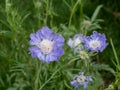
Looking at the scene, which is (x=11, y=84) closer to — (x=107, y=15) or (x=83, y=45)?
(x=83, y=45)

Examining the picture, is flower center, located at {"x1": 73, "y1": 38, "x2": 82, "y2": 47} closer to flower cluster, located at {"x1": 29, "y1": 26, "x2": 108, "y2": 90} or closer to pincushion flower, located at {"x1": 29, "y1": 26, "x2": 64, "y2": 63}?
flower cluster, located at {"x1": 29, "y1": 26, "x2": 108, "y2": 90}

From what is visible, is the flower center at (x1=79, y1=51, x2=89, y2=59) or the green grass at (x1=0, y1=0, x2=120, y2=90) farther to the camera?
the green grass at (x1=0, y1=0, x2=120, y2=90)

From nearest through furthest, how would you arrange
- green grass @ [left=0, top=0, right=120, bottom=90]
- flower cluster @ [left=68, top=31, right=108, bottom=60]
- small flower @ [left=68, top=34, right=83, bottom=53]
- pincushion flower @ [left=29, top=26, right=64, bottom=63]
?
pincushion flower @ [left=29, top=26, right=64, bottom=63], flower cluster @ [left=68, top=31, right=108, bottom=60], small flower @ [left=68, top=34, right=83, bottom=53], green grass @ [left=0, top=0, right=120, bottom=90]

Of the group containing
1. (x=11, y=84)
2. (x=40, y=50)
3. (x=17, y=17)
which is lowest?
(x=11, y=84)

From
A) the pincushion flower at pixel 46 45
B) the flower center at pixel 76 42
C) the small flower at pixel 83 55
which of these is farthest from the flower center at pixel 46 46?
the flower center at pixel 76 42

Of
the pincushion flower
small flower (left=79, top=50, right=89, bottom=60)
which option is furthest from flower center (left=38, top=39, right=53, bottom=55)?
small flower (left=79, top=50, right=89, bottom=60)

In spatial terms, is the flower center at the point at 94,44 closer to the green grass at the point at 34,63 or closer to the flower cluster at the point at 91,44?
the flower cluster at the point at 91,44

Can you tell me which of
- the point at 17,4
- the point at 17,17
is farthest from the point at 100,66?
the point at 17,4

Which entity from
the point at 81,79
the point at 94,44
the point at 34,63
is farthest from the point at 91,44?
the point at 34,63
